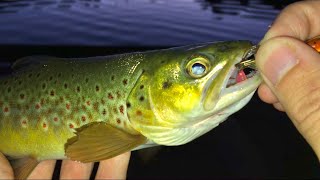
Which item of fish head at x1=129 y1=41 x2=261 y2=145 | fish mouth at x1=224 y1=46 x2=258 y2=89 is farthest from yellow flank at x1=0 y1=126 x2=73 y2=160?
fish mouth at x1=224 y1=46 x2=258 y2=89

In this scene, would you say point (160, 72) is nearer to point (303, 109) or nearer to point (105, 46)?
point (303, 109)

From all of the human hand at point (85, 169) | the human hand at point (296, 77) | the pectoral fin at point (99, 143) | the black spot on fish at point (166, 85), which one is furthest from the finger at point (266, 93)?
the human hand at point (85, 169)

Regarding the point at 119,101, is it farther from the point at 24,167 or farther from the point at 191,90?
the point at 24,167

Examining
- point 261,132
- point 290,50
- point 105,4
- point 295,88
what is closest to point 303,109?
point 295,88

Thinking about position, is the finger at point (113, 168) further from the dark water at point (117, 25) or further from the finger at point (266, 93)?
the dark water at point (117, 25)

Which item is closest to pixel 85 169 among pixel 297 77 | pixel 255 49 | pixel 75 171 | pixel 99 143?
pixel 75 171
